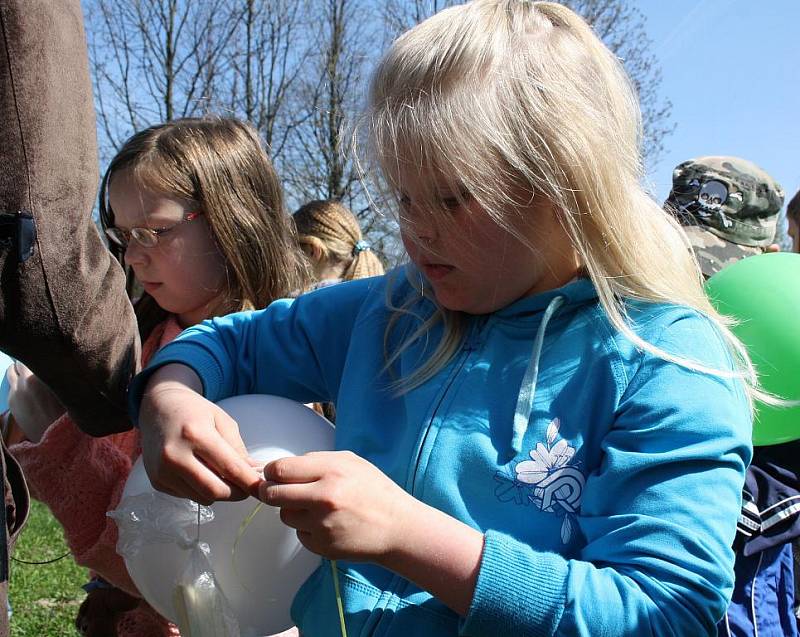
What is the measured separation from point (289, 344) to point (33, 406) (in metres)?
0.86

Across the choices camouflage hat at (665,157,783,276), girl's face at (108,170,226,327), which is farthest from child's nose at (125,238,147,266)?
camouflage hat at (665,157,783,276)

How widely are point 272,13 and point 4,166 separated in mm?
11852

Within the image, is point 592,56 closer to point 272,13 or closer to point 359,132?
point 359,132

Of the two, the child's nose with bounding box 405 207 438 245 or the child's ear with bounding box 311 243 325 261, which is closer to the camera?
the child's nose with bounding box 405 207 438 245

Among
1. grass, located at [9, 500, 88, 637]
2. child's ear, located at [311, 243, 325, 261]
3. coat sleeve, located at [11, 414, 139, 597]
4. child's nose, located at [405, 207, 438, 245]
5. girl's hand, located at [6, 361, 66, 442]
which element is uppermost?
child's nose, located at [405, 207, 438, 245]

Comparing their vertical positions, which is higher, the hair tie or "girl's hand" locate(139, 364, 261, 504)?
"girl's hand" locate(139, 364, 261, 504)

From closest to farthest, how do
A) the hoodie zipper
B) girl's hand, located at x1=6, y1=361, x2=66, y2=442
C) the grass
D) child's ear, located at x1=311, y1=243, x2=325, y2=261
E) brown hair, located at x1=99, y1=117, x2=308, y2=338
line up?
the hoodie zipper, girl's hand, located at x1=6, y1=361, x2=66, y2=442, brown hair, located at x1=99, y1=117, x2=308, y2=338, the grass, child's ear, located at x1=311, y1=243, x2=325, y2=261

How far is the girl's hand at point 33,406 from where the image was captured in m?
2.08

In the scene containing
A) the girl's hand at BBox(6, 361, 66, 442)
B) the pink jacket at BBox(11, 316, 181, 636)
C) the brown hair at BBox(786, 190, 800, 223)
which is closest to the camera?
the pink jacket at BBox(11, 316, 181, 636)

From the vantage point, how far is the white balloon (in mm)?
1423

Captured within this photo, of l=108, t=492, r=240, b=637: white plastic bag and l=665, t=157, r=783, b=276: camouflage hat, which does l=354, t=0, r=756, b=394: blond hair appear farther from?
l=665, t=157, r=783, b=276: camouflage hat

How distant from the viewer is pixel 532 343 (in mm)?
1422

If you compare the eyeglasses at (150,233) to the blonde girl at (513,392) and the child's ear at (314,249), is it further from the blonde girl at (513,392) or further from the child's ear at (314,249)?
the child's ear at (314,249)

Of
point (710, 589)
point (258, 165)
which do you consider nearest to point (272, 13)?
point (258, 165)
